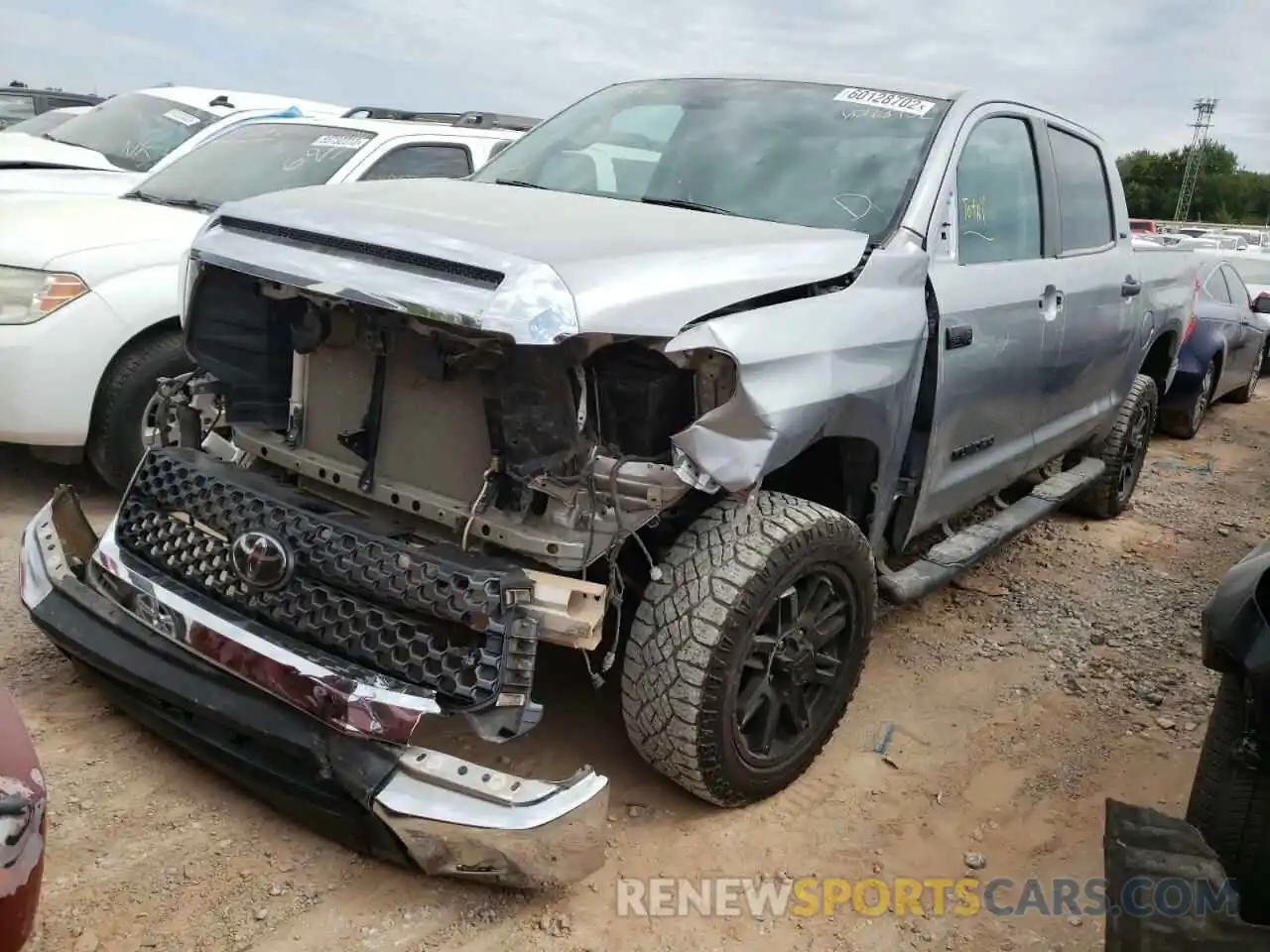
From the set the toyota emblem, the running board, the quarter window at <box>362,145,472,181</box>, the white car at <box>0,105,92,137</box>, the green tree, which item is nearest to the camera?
the toyota emblem

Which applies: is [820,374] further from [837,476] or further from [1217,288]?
[1217,288]

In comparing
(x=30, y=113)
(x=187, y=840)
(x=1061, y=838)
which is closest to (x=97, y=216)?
(x=187, y=840)

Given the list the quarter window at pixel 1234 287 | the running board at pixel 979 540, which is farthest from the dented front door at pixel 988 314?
the quarter window at pixel 1234 287

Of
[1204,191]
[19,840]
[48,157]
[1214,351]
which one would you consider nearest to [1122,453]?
[1214,351]

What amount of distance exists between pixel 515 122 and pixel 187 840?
241 inches

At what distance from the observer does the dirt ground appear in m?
2.48

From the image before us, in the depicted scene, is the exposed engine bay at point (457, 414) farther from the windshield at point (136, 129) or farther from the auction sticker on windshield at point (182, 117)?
the auction sticker on windshield at point (182, 117)

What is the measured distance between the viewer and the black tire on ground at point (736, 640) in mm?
2666

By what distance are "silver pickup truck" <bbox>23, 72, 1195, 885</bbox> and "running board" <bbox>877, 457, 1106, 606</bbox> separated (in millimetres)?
29

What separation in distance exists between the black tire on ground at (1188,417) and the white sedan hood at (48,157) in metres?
8.02

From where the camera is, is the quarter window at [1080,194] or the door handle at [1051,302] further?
the quarter window at [1080,194]

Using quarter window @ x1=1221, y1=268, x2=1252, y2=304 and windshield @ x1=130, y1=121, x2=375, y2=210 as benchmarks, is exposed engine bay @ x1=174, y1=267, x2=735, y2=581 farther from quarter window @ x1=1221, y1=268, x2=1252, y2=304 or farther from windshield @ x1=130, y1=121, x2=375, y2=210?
quarter window @ x1=1221, y1=268, x2=1252, y2=304

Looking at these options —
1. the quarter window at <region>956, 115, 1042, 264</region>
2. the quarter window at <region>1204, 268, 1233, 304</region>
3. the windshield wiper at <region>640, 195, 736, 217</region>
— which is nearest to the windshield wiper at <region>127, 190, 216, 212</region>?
the windshield wiper at <region>640, 195, 736, 217</region>

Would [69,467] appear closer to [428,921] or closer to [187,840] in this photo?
[187,840]
